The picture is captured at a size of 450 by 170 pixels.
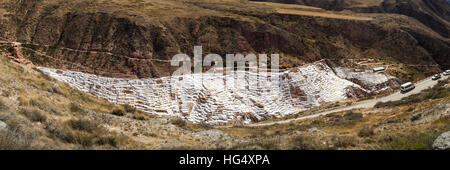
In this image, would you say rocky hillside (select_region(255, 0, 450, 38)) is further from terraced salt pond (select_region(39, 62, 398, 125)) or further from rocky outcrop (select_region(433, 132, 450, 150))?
rocky outcrop (select_region(433, 132, 450, 150))

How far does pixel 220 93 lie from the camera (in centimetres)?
3253

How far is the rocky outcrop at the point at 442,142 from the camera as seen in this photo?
724cm

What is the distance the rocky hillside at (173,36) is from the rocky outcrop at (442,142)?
3039 cm

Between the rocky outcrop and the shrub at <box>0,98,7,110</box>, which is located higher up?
the shrub at <box>0,98,7,110</box>

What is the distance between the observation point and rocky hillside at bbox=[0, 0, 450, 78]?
34469mm

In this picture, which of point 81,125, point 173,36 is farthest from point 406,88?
point 81,125

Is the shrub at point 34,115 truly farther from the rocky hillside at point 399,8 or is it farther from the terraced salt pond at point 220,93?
the rocky hillside at point 399,8

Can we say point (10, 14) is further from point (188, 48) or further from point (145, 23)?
point (188, 48)

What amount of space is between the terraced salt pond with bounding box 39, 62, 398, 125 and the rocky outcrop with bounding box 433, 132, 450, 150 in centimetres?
2215

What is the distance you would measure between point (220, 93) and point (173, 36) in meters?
14.1

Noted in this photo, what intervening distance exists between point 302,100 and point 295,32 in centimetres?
2027

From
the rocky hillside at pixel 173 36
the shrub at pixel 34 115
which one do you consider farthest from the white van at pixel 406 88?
the shrub at pixel 34 115

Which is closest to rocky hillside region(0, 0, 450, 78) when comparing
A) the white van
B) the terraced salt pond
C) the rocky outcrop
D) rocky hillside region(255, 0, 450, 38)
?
the terraced salt pond
